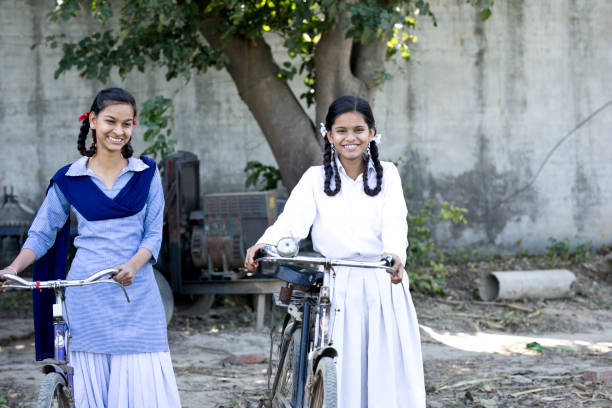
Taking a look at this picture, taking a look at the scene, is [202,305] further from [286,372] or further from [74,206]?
[74,206]

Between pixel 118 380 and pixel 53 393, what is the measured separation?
450 millimetres

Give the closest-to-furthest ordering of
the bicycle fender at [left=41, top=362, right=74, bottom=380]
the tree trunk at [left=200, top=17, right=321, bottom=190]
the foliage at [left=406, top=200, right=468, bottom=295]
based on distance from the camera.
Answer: the bicycle fender at [left=41, top=362, right=74, bottom=380] → the tree trunk at [left=200, top=17, right=321, bottom=190] → the foliage at [left=406, top=200, right=468, bottom=295]

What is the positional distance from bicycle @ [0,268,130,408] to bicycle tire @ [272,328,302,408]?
2.98 ft

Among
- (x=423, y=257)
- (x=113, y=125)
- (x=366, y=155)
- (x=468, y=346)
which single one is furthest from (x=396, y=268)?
(x=423, y=257)

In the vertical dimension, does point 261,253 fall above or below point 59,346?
above

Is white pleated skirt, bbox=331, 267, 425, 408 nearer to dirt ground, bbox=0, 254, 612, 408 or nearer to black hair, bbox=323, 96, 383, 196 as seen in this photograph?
black hair, bbox=323, 96, 383, 196

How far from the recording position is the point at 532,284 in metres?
8.49

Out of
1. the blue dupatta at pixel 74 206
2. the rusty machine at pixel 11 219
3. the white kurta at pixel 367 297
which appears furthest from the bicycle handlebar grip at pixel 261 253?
the rusty machine at pixel 11 219

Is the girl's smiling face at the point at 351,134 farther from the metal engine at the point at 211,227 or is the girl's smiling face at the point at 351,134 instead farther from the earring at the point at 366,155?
the metal engine at the point at 211,227

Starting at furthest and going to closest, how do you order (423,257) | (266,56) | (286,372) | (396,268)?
(423,257)
(266,56)
(286,372)
(396,268)

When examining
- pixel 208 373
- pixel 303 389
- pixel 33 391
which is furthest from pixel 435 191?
pixel 303 389

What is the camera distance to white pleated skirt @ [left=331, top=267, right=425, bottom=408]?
11.7ft

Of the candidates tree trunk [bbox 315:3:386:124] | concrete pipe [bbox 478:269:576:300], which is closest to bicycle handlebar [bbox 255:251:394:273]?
tree trunk [bbox 315:3:386:124]

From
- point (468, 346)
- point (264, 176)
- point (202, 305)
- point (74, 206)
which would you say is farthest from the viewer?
point (264, 176)
